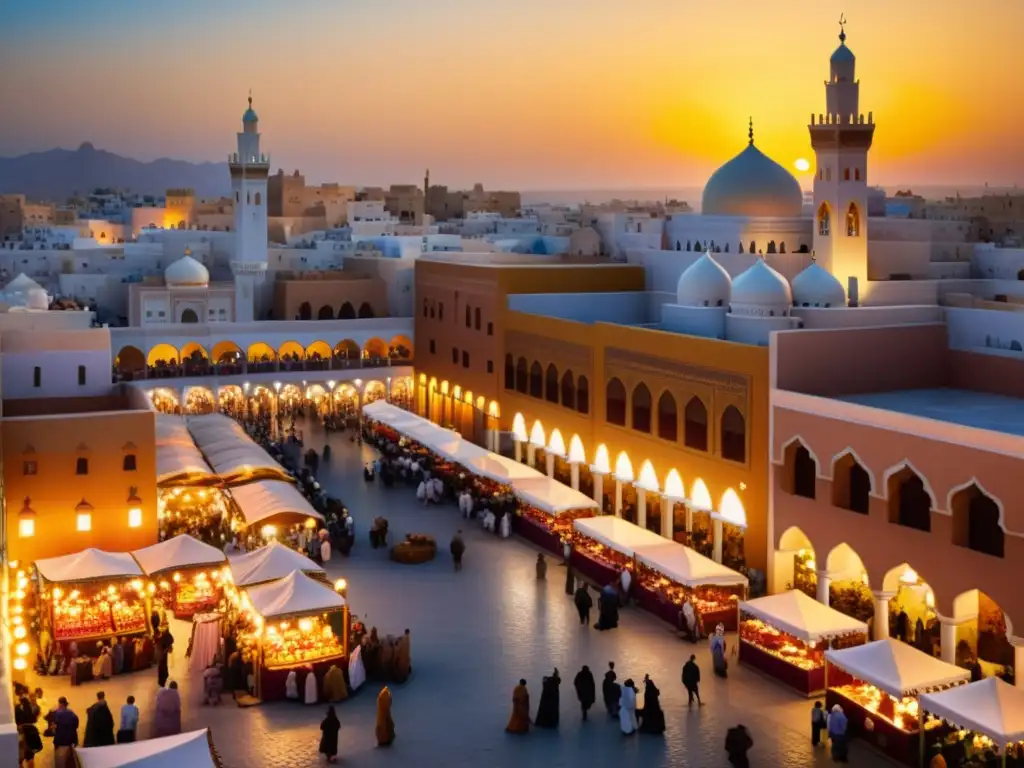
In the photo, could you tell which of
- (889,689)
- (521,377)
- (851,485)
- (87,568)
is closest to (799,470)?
Answer: (851,485)

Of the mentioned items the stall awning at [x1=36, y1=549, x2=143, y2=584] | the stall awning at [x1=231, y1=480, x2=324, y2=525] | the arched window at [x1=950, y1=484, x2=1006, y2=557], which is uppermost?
the arched window at [x1=950, y1=484, x2=1006, y2=557]

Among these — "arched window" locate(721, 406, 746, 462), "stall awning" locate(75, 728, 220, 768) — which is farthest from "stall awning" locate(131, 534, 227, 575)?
"arched window" locate(721, 406, 746, 462)

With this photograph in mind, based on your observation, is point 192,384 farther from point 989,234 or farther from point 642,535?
point 989,234

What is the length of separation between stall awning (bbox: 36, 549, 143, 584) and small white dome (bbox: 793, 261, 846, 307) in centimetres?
1369

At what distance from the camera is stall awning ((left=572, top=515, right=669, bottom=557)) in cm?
2136

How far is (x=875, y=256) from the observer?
31.1m

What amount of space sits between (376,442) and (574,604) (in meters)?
15.2

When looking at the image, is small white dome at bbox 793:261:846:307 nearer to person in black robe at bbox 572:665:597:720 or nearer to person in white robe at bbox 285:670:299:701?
person in black robe at bbox 572:665:597:720

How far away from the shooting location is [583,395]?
2864 cm

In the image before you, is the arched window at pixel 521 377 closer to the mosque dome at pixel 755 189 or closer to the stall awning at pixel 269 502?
the mosque dome at pixel 755 189

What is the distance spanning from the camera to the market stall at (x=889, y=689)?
1509 cm

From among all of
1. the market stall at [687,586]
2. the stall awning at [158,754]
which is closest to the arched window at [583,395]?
the market stall at [687,586]

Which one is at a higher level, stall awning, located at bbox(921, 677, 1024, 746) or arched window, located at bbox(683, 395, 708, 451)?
arched window, located at bbox(683, 395, 708, 451)

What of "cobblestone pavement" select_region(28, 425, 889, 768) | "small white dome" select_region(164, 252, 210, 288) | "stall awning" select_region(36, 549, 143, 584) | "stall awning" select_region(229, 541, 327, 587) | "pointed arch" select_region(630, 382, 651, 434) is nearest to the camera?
"cobblestone pavement" select_region(28, 425, 889, 768)
